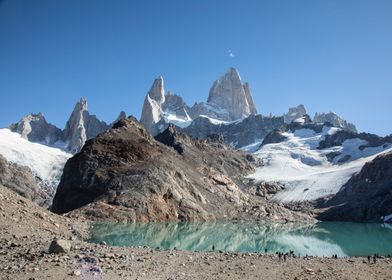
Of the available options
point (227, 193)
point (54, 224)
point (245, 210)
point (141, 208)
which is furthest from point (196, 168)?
point (54, 224)

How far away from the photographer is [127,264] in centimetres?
2311

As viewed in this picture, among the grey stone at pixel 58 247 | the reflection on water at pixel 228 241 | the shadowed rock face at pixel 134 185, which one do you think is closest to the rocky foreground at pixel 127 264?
the grey stone at pixel 58 247

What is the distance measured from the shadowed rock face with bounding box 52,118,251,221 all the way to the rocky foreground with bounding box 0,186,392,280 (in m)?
48.3

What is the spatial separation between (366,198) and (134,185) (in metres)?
82.2

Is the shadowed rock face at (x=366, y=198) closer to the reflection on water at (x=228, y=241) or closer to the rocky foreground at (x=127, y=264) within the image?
the reflection on water at (x=228, y=241)

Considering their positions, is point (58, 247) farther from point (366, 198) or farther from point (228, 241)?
point (366, 198)

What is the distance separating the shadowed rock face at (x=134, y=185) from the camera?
285 feet

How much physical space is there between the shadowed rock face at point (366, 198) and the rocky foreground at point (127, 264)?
10119cm

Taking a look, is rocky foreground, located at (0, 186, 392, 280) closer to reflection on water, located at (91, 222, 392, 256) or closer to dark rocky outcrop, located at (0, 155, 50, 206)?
reflection on water, located at (91, 222, 392, 256)

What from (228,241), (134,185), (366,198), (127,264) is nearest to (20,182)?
(134,185)

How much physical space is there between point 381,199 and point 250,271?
118 m

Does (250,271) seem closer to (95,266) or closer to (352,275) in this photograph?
(352,275)

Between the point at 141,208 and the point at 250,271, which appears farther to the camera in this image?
the point at 141,208

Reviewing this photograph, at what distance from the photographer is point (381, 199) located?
131 m
